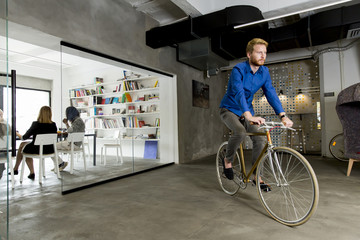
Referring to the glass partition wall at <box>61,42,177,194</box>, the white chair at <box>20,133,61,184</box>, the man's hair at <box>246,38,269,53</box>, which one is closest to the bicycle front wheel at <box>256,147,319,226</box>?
the man's hair at <box>246,38,269,53</box>

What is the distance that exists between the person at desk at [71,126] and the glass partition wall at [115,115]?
0.09 metres

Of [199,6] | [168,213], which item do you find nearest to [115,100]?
[199,6]

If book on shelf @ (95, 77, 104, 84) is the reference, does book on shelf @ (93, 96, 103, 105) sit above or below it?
below

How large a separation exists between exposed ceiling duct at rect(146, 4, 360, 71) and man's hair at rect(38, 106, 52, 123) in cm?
219

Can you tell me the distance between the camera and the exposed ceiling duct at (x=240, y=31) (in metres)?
3.90

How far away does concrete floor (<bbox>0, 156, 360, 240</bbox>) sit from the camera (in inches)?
69.8

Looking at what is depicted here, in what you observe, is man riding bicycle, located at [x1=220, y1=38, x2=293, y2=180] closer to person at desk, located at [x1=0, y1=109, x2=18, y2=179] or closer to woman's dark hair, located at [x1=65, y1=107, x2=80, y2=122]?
person at desk, located at [x1=0, y1=109, x2=18, y2=179]

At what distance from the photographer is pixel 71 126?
11.6ft

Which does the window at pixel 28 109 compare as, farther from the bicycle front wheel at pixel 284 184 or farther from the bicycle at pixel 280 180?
the bicycle front wheel at pixel 284 184

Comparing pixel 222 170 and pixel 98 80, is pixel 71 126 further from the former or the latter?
pixel 222 170

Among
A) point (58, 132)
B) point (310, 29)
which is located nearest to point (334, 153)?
point (310, 29)

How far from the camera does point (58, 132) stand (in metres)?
3.76

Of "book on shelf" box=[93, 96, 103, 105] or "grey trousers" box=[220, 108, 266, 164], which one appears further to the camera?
"book on shelf" box=[93, 96, 103, 105]

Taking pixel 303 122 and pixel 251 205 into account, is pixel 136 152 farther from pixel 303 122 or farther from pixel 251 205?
pixel 303 122
